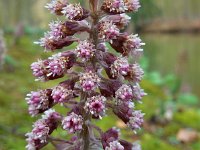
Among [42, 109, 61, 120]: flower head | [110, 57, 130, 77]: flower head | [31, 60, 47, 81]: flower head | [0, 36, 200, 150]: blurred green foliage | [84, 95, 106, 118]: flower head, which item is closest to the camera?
[84, 95, 106, 118]: flower head

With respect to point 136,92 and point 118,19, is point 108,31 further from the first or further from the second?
point 136,92

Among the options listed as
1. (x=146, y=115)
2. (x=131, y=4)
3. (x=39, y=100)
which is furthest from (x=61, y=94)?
(x=146, y=115)

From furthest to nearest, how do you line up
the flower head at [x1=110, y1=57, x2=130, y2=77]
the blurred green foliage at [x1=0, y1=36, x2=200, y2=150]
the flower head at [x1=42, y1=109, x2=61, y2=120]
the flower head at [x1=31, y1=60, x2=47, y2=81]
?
the blurred green foliage at [x1=0, y1=36, x2=200, y2=150] < the flower head at [x1=42, y1=109, x2=61, y2=120] < the flower head at [x1=31, y1=60, x2=47, y2=81] < the flower head at [x1=110, y1=57, x2=130, y2=77]

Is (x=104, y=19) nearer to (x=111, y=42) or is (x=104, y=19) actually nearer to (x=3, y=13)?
(x=111, y=42)

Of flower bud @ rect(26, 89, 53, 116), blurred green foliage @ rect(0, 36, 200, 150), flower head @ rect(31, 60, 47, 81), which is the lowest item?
blurred green foliage @ rect(0, 36, 200, 150)

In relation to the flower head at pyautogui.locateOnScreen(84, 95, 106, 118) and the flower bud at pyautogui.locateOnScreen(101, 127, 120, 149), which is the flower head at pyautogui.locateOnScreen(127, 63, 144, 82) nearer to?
the flower head at pyautogui.locateOnScreen(84, 95, 106, 118)

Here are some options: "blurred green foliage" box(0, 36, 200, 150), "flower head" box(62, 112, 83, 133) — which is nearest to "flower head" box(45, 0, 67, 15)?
"flower head" box(62, 112, 83, 133)

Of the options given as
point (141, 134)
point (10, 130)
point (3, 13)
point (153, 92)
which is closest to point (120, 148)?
point (10, 130)
